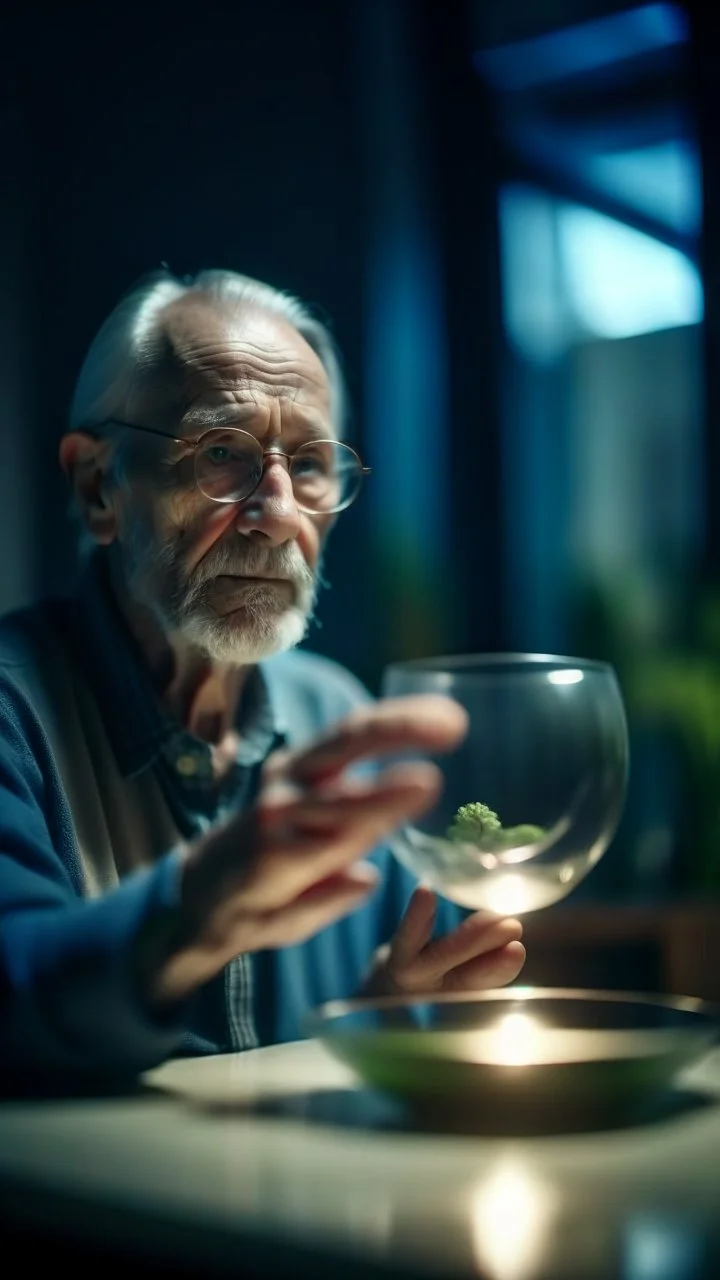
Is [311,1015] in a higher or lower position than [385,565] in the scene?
lower

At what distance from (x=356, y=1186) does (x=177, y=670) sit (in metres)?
0.70

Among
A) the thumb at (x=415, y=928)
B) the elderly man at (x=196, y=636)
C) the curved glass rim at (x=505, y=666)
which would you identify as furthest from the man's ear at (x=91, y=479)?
the curved glass rim at (x=505, y=666)

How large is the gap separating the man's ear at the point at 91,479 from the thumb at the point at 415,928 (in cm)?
47

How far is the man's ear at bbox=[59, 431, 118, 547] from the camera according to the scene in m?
1.15

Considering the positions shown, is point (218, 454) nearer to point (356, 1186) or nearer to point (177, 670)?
point (177, 670)

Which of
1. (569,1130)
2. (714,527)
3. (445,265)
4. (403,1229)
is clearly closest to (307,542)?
(569,1130)

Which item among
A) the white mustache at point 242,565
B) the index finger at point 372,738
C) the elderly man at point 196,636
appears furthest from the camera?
the white mustache at point 242,565

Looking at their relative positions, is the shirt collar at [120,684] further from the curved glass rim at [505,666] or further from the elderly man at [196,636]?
the curved glass rim at [505,666]

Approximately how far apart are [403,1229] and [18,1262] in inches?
6.2

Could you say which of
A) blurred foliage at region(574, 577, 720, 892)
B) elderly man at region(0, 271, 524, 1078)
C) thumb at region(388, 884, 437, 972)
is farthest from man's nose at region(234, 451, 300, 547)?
blurred foliage at region(574, 577, 720, 892)

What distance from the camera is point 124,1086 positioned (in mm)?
666

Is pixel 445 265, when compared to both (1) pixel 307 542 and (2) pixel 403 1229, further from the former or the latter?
(2) pixel 403 1229

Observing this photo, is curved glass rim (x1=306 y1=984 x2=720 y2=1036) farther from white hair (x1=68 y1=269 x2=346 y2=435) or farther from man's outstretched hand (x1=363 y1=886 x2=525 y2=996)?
white hair (x1=68 y1=269 x2=346 y2=435)

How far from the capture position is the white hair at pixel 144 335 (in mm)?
1126
